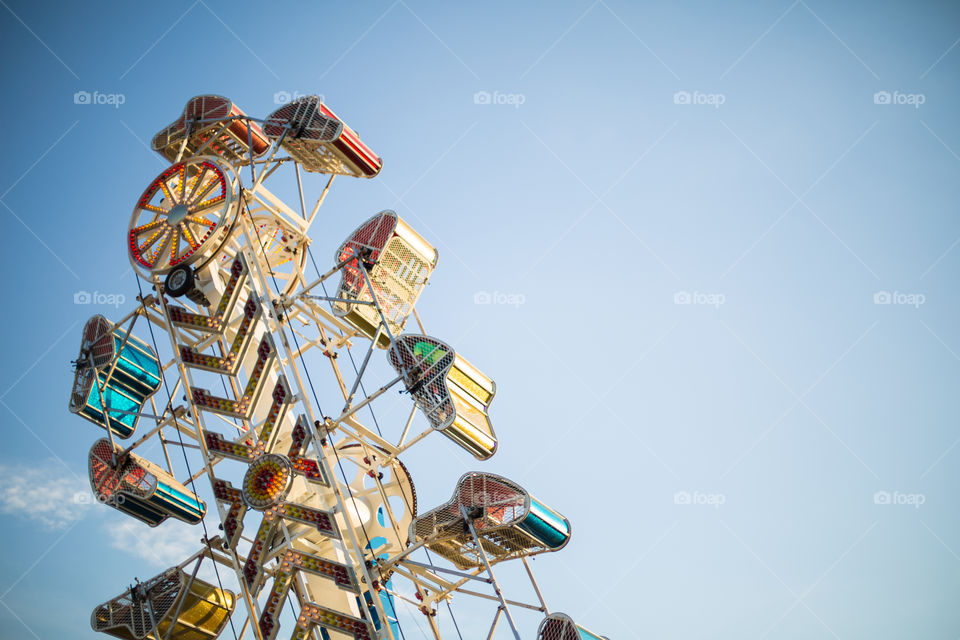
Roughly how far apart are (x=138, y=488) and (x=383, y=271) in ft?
21.0

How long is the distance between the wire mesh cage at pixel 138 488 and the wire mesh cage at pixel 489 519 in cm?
522

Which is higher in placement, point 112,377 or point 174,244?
point 174,244

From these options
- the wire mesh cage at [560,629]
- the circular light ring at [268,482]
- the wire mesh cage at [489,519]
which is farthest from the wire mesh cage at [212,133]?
the wire mesh cage at [560,629]

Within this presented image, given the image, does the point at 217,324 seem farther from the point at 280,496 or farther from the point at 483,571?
the point at 483,571

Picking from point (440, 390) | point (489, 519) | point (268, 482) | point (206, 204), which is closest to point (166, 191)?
point (206, 204)

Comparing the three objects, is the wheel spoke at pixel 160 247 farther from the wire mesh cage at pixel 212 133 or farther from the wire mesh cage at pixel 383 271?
the wire mesh cage at pixel 383 271

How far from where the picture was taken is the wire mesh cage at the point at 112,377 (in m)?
16.7

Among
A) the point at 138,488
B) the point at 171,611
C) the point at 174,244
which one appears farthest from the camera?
the point at 174,244

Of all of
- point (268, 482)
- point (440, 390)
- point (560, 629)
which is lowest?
point (560, 629)

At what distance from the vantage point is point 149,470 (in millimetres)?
16281

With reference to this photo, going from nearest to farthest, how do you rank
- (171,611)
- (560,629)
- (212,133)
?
(560,629) < (171,611) < (212,133)

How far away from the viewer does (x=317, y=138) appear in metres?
16.6

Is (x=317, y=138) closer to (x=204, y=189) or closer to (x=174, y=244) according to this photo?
(x=204, y=189)

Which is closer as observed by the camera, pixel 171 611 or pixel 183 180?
pixel 171 611
